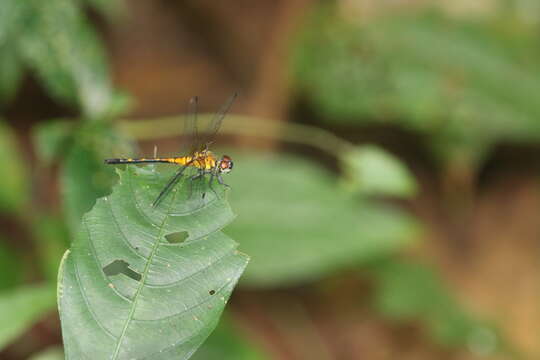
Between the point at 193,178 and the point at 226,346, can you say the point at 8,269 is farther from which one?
the point at 193,178

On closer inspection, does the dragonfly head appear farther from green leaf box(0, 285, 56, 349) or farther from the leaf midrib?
green leaf box(0, 285, 56, 349)

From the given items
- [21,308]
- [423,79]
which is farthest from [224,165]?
[423,79]

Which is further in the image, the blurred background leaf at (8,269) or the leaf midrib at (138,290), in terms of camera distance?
the blurred background leaf at (8,269)

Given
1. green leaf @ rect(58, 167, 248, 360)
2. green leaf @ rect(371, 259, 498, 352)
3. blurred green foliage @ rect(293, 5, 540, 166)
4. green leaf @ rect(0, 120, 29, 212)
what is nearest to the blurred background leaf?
green leaf @ rect(0, 120, 29, 212)

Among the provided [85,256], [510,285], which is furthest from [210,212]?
[510,285]

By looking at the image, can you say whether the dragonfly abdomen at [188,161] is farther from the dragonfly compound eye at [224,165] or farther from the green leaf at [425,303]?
the green leaf at [425,303]

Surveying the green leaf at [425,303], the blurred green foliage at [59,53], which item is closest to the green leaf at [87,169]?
the blurred green foliage at [59,53]
